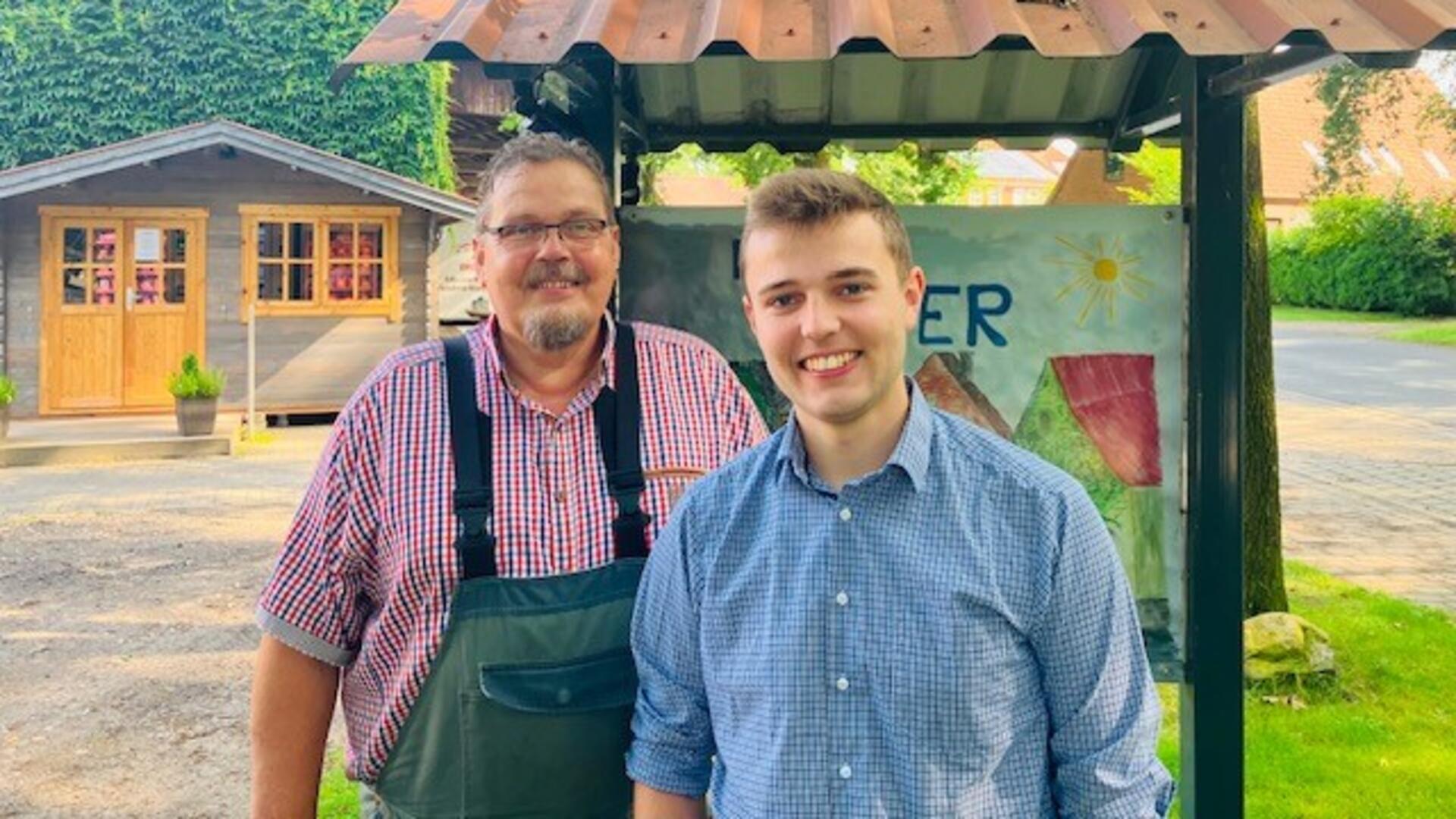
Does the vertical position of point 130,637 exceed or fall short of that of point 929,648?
it falls short

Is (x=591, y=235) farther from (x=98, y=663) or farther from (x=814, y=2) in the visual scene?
(x=98, y=663)

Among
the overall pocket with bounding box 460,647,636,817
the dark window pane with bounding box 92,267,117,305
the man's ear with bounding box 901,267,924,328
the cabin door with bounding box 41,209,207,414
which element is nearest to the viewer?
the man's ear with bounding box 901,267,924,328

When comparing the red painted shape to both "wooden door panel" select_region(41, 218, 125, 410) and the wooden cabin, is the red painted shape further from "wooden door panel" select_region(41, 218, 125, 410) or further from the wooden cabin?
"wooden door panel" select_region(41, 218, 125, 410)

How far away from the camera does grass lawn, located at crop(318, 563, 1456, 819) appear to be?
4.56 metres

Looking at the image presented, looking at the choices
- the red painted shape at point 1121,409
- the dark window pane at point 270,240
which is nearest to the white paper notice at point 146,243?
the dark window pane at point 270,240

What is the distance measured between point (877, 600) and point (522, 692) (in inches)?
26.3

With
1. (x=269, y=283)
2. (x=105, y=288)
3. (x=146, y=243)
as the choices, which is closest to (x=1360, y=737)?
(x=269, y=283)

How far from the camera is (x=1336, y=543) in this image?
30.8 feet

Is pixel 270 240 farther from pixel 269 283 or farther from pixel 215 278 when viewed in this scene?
pixel 215 278

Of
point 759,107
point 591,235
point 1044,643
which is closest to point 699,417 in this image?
point 591,235

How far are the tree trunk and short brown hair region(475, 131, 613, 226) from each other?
4.89 meters

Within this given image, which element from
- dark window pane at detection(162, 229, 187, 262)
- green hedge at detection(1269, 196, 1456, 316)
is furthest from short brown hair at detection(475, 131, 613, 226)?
green hedge at detection(1269, 196, 1456, 316)

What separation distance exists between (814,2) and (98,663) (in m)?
5.59

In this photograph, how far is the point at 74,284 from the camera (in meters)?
16.6
